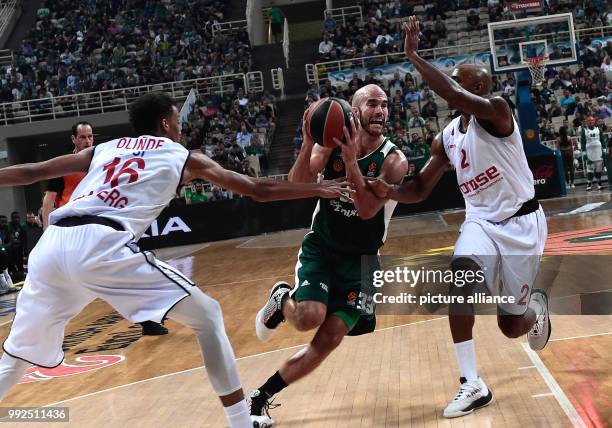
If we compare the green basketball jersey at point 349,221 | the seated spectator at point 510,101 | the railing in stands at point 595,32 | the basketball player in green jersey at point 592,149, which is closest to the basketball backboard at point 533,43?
the seated spectator at point 510,101

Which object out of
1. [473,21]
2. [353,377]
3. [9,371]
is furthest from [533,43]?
[9,371]

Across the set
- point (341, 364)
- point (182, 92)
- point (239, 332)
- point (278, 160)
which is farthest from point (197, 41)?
point (341, 364)

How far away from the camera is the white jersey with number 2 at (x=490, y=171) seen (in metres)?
5.07

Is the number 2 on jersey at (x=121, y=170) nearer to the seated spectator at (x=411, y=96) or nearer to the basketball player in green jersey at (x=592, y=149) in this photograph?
the basketball player in green jersey at (x=592, y=149)

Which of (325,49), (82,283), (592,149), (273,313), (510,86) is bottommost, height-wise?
(592,149)

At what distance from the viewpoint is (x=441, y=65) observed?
24391 millimetres

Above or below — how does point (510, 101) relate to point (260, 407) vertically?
above

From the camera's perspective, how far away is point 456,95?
4672 millimetres

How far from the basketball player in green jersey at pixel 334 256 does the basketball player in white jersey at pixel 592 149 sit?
1570 centimetres

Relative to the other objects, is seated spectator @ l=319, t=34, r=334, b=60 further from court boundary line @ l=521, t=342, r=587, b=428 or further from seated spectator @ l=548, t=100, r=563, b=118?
court boundary line @ l=521, t=342, r=587, b=428

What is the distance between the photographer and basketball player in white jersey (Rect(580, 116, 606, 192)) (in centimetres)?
1964

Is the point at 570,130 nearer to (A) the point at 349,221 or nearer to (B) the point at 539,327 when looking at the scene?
(B) the point at 539,327

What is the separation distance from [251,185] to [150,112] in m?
0.70

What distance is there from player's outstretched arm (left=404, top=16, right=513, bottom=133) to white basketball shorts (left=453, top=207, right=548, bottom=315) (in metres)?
0.66
